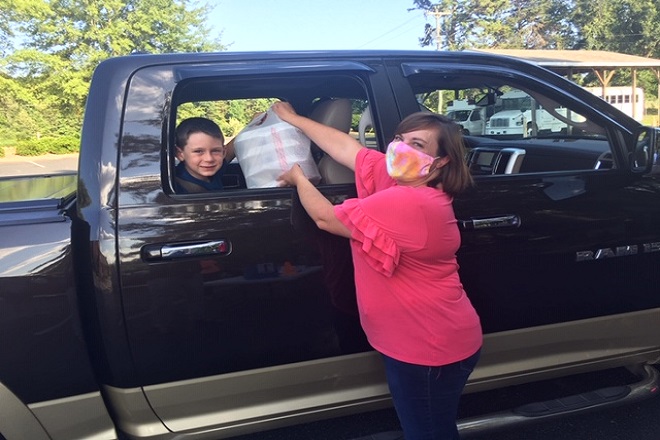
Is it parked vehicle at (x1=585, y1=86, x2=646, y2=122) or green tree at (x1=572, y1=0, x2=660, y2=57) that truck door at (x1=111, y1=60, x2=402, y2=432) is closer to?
parked vehicle at (x1=585, y1=86, x2=646, y2=122)

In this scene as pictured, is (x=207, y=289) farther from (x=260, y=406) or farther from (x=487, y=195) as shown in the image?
(x=487, y=195)

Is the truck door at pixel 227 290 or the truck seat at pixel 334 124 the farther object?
the truck seat at pixel 334 124

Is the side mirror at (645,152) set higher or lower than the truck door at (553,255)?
higher

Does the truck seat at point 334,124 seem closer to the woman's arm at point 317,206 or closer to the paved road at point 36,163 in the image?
the woman's arm at point 317,206

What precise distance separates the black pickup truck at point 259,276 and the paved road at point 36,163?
1914 cm

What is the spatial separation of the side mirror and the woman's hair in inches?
46.1

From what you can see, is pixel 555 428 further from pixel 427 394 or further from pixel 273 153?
pixel 273 153

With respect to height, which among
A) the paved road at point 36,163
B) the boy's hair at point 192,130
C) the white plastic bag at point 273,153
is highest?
the boy's hair at point 192,130

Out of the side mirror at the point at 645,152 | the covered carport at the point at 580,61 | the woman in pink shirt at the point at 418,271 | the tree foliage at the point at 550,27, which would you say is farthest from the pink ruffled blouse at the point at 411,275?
the tree foliage at the point at 550,27

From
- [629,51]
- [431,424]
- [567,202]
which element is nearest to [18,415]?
[431,424]

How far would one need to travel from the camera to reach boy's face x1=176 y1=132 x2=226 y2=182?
2344 millimetres

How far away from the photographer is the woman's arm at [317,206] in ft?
6.15

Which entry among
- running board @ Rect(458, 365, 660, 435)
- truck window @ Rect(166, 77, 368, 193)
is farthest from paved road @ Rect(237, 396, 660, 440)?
truck window @ Rect(166, 77, 368, 193)

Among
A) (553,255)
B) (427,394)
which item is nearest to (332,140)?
(427,394)
